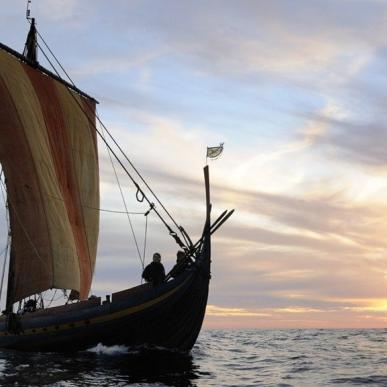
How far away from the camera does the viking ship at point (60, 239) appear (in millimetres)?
23234

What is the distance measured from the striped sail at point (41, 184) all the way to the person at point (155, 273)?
18.6 feet

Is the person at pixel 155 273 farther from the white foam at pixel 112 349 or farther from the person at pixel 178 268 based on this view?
the white foam at pixel 112 349

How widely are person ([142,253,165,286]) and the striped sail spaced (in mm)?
5663

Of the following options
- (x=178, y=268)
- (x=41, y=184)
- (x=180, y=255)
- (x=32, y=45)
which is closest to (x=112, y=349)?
(x=178, y=268)

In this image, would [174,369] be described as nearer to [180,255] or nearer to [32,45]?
[180,255]

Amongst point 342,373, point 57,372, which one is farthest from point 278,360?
point 57,372

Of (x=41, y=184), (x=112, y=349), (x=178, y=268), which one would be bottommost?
(x=112, y=349)

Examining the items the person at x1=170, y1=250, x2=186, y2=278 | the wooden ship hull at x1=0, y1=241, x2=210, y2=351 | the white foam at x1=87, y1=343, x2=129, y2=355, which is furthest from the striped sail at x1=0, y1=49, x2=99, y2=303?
the person at x1=170, y1=250, x2=186, y2=278

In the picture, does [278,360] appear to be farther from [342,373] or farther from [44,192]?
[44,192]

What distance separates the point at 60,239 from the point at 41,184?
2741 millimetres

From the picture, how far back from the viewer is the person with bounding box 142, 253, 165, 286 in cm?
2328

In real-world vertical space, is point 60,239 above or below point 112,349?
above

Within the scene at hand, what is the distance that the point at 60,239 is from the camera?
27906 mm

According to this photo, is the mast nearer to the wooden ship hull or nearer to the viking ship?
the viking ship
